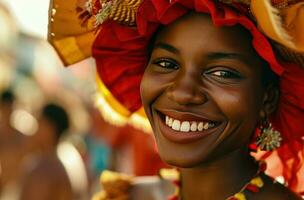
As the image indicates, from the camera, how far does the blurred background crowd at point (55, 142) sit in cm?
656

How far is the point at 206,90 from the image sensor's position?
3541 mm

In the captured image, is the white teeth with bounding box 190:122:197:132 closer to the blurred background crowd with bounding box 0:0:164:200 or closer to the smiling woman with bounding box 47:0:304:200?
the smiling woman with bounding box 47:0:304:200

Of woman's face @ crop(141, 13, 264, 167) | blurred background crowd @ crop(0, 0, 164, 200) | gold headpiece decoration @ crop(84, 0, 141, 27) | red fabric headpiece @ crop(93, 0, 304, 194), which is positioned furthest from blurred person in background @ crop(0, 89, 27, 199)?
woman's face @ crop(141, 13, 264, 167)

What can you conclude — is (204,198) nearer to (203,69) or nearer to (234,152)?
(234,152)

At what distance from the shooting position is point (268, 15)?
3283mm

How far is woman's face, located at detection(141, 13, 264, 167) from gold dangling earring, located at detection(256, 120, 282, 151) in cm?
17

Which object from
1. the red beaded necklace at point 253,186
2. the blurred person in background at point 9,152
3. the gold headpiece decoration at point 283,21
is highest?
the gold headpiece decoration at point 283,21

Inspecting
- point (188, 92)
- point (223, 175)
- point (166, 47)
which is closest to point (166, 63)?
point (166, 47)

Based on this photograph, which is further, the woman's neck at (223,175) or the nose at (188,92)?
the woman's neck at (223,175)

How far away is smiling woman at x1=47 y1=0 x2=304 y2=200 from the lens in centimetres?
352

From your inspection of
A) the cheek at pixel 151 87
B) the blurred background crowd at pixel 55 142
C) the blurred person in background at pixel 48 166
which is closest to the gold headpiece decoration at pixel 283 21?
the cheek at pixel 151 87

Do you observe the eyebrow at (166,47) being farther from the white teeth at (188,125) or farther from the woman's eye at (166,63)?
the white teeth at (188,125)

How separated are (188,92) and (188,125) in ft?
0.51

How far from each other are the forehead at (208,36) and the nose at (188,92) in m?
0.14
